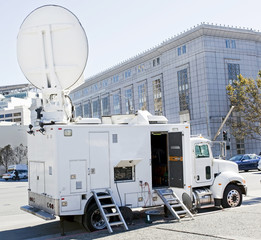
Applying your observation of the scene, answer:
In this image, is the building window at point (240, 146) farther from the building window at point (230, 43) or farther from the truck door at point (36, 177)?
the truck door at point (36, 177)

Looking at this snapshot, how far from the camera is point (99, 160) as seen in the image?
10.4 meters

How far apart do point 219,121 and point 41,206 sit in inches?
1803

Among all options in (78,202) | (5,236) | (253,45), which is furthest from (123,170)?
(253,45)

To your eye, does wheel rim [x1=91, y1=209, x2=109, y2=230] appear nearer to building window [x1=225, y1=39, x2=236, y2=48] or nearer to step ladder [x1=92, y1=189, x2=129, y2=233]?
step ladder [x1=92, y1=189, x2=129, y2=233]

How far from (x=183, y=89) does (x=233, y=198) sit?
46.0m

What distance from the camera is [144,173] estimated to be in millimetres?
11000

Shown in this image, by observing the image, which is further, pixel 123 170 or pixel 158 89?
pixel 158 89

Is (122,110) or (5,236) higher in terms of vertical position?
(122,110)

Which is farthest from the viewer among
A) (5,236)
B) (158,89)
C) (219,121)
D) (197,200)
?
(158,89)

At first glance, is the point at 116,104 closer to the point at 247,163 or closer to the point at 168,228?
the point at 247,163

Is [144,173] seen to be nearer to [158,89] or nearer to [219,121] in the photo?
[219,121]

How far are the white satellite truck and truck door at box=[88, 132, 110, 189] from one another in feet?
0.09

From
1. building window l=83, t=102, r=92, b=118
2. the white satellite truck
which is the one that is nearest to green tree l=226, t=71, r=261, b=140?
the white satellite truck

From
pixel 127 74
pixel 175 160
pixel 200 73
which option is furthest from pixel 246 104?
pixel 175 160
